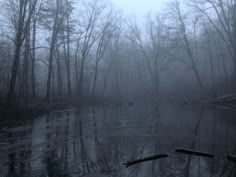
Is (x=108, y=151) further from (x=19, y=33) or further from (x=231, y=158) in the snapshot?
(x=19, y=33)

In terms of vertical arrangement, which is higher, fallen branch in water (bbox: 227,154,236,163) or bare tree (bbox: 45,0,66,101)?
bare tree (bbox: 45,0,66,101)

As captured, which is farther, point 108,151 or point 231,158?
point 108,151

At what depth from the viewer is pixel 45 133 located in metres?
11.1

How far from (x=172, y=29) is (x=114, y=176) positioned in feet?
117

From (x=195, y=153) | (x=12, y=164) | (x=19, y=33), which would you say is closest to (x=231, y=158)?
(x=195, y=153)

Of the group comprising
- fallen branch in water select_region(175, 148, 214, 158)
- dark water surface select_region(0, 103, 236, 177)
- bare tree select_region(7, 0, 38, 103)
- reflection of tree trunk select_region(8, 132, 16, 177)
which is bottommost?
reflection of tree trunk select_region(8, 132, 16, 177)

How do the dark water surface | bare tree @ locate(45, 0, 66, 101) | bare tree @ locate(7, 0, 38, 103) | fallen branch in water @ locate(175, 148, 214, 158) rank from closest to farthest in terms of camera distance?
the dark water surface < fallen branch in water @ locate(175, 148, 214, 158) < bare tree @ locate(7, 0, 38, 103) < bare tree @ locate(45, 0, 66, 101)

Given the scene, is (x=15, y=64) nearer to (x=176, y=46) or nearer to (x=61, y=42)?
(x=61, y=42)

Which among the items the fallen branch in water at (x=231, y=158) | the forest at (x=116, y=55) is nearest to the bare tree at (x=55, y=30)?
the forest at (x=116, y=55)

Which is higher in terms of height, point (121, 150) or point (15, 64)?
point (15, 64)

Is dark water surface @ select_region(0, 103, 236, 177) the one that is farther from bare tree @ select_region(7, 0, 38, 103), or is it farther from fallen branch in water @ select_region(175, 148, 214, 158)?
bare tree @ select_region(7, 0, 38, 103)

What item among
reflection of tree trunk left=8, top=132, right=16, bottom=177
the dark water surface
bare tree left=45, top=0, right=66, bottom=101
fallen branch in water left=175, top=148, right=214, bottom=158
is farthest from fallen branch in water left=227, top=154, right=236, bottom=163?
bare tree left=45, top=0, right=66, bottom=101

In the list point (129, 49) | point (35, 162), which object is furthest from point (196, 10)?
point (35, 162)

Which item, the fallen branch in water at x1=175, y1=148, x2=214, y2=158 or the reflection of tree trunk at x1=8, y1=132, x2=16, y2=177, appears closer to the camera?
the reflection of tree trunk at x1=8, y1=132, x2=16, y2=177
